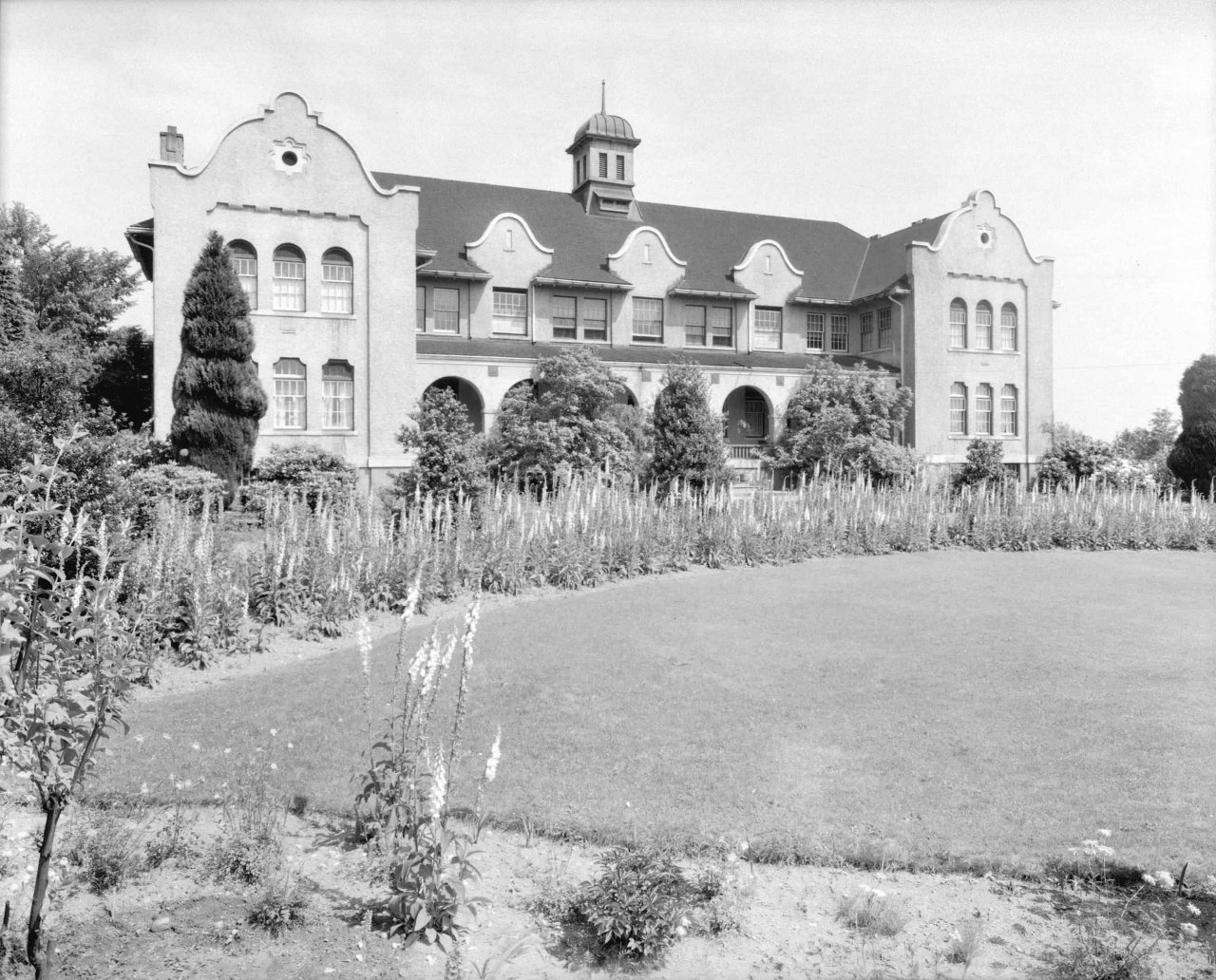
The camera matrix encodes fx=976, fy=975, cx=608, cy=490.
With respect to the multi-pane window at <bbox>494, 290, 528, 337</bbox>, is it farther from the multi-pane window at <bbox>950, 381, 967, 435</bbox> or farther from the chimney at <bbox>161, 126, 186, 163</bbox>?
the multi-pane window at <bbox>950, 381, 967, 435</bbox>

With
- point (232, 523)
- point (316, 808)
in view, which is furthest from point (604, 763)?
point (232, 523)

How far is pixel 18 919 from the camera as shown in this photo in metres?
4.51

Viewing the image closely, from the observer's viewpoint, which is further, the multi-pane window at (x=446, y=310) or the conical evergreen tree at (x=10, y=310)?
the multi-pane window at (x=446, y=310)

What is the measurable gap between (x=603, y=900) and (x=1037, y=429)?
1430 inches

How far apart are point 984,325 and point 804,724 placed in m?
32.4

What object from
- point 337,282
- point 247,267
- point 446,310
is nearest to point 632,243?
point 446,310

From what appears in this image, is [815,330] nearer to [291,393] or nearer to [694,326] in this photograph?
[694,326]

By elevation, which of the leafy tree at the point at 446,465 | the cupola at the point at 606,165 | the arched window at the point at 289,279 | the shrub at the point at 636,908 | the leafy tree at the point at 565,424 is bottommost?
the shrub at the point at 636,908

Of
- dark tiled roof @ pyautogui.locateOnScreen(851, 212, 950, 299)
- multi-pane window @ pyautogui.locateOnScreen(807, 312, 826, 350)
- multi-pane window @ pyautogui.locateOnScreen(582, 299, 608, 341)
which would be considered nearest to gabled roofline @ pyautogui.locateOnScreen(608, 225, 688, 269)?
multi-pane window @ pyautogui.locateOnScreen(582, 299, 608, 341)

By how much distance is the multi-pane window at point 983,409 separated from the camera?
3597 centimetres

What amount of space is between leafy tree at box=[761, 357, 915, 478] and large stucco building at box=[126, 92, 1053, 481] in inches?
59.4

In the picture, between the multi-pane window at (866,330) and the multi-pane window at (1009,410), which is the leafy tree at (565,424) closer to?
the multi-pane window at (866,330)

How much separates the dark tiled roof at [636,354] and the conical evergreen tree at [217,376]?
7.53 meters

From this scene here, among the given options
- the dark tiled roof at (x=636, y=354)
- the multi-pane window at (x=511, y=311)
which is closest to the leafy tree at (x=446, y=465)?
the dark tiled roof at (x=636, y=354)
